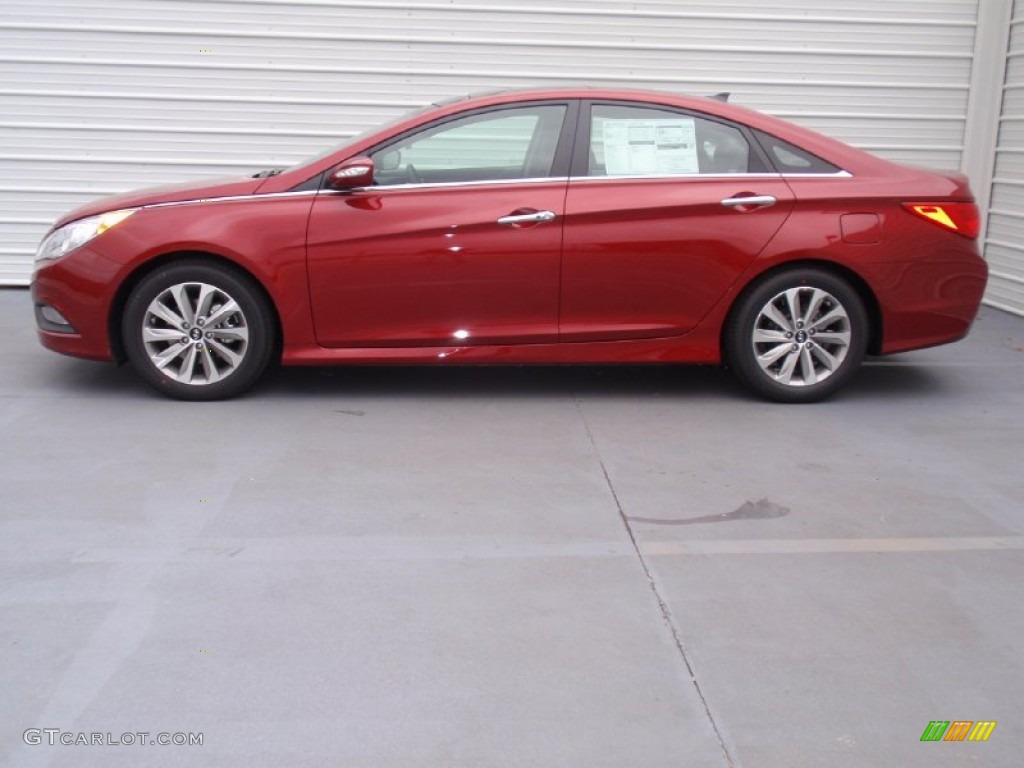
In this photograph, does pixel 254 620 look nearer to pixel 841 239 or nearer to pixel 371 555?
pixel 371 555

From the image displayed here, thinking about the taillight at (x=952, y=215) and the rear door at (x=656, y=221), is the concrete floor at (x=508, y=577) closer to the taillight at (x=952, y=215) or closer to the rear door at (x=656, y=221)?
the rear door at (x=656, y=221)

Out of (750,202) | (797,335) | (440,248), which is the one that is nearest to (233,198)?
(440,248)

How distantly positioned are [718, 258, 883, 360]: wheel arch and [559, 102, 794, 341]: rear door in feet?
0.41

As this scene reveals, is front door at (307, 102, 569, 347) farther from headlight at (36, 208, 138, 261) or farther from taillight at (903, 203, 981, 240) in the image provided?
taillight at (903, 203, 981, 240)

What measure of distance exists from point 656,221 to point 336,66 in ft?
12.2

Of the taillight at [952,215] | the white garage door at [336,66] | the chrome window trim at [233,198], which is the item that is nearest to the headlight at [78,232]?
the chrome window trim at [233,198]

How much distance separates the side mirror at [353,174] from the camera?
5883mm

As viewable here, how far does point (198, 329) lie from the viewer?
19.8 ft

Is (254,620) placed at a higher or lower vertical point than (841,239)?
lower

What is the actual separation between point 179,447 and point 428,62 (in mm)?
4418

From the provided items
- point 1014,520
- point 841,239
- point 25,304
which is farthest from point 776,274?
point 25,304

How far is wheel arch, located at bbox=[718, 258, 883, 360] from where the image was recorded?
6.14 metres

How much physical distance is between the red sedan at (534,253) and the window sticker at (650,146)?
1cm

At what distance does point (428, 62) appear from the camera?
8828 mm
